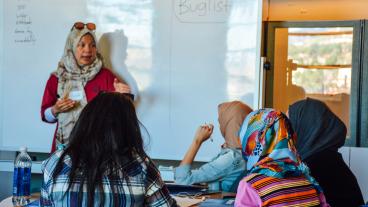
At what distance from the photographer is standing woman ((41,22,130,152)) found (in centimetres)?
401

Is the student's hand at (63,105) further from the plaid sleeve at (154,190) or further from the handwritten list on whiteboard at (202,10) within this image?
the plaid sleeve at (154,190)

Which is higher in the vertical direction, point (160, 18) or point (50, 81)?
point (160, 18)

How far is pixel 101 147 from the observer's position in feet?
5.86

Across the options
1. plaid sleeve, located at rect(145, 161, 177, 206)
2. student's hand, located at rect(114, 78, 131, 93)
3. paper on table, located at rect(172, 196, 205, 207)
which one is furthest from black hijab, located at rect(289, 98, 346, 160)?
student's hand, located at rect(114, 78, 131, 93)

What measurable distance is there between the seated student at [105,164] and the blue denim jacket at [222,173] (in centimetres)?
109

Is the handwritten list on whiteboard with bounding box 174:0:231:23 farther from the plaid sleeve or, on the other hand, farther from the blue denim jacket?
the plaid sleeve

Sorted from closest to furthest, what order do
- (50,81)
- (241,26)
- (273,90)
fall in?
(241,26), (50,81), (273,90)

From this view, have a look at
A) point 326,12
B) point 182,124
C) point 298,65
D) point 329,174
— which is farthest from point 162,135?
point 326,12

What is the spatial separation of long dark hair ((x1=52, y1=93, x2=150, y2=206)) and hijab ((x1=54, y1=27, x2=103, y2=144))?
7.30ft


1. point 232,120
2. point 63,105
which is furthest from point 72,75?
point 232,120

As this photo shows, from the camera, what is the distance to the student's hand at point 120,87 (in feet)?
13.2

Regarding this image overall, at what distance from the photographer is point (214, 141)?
392cm

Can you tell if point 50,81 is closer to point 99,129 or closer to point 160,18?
point 160,18

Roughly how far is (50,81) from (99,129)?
247cm
